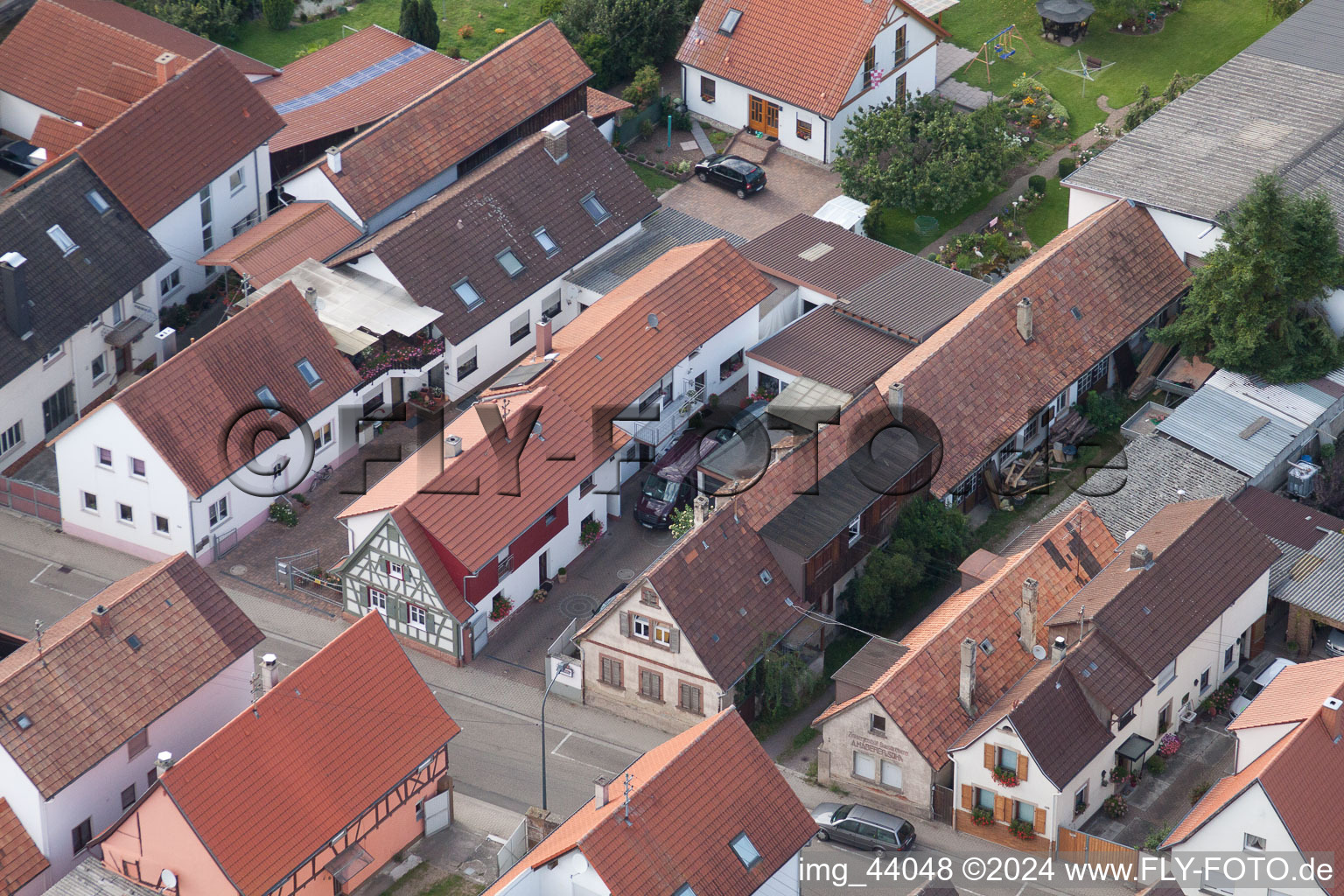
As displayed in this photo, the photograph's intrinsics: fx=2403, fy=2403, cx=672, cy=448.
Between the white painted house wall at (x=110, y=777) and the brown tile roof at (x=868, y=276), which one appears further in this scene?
the brown tile roof at (x=868, y=276)

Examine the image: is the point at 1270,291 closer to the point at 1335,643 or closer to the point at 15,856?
the point at 1335,643

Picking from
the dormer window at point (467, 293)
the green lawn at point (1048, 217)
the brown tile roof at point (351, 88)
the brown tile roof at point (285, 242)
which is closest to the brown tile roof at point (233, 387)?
the brown tile roof at point (285, 242)

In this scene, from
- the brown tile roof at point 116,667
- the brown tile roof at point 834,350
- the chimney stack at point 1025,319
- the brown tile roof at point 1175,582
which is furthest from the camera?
the chimney stack at point 1025,319

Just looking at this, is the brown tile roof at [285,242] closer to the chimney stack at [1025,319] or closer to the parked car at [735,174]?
the parked car at [735,174]

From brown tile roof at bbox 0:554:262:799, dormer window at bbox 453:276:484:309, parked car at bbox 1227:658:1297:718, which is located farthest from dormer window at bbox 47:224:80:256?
parked car at bbox 1227:658:1297:718

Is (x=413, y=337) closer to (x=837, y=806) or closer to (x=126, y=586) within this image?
(x=126, y=586)

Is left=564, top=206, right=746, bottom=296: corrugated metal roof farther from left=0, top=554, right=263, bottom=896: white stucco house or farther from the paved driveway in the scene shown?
left=0, top=554, right=263, bottom=896: white stucco house
